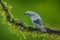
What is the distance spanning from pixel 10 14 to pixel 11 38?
21 cm

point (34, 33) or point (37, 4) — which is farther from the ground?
point (37, 4)

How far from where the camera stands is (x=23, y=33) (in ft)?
5.84

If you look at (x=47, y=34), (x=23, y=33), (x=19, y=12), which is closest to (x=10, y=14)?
(x=19, y=12)

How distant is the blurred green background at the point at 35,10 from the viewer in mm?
1764

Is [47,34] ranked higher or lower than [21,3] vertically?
lower

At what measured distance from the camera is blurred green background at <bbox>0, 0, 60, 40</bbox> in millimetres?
1764

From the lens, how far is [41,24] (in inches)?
67.7

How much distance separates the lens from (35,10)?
1.79 m

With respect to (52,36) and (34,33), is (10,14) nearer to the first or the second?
(34,33)

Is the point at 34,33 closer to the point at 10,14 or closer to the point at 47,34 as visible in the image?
the point at 47,34

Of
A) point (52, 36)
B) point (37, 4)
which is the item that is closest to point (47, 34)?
point (52, 36)

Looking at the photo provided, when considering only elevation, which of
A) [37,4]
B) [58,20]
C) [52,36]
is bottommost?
[52,36]

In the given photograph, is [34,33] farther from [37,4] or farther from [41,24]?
[37,4]

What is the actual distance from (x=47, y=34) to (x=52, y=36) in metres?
0.05
